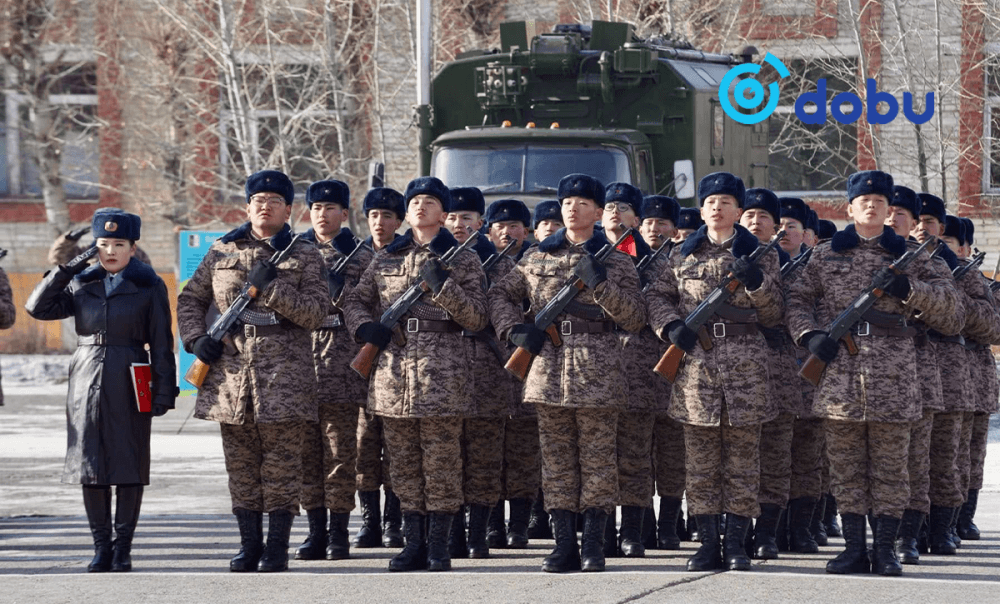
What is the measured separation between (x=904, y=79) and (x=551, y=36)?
736cm

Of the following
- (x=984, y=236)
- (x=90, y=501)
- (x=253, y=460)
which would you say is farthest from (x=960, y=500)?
(x=984, y=236)

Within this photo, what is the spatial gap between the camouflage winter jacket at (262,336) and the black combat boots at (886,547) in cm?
272

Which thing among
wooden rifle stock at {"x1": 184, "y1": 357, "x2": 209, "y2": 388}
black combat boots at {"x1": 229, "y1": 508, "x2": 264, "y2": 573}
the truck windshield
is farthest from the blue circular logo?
black combat boots at {"x1": 229, "y1": 508, "x2": 264, "y2": 573}

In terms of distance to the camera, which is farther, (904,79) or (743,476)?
(904,79)

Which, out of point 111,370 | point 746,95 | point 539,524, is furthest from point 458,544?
point 746,95

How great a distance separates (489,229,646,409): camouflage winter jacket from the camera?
8.09 metres

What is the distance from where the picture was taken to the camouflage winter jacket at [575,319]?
809 cm

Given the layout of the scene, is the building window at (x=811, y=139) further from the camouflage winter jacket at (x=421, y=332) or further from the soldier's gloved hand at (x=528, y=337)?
the soldier's gloved hand at (x=528, y=337)

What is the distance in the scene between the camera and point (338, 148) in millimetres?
22562

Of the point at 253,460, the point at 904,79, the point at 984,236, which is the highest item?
the point at 904,79

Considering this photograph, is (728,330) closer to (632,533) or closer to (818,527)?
(632,533)

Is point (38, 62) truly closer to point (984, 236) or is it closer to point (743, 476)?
point (984, 236)

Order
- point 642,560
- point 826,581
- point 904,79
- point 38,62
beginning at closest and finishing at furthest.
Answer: point 826,581
point 642,560
point 904,79
point 38,62

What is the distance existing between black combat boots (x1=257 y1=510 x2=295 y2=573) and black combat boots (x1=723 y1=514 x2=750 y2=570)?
6.79 feet
